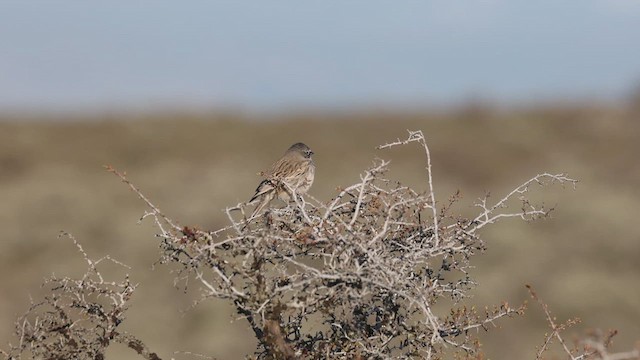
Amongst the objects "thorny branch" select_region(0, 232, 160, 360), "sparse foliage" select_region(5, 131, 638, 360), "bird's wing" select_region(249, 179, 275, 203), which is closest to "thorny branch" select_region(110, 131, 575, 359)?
"sparse foliage" select_region(5, 131, 638, 360)

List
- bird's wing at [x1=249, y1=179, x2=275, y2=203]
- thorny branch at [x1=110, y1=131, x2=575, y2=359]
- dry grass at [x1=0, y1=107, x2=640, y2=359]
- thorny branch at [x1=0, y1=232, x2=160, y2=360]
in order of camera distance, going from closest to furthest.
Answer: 1. thorny branch at [x1=110, y1=131, x2=575, y2=359]
2. thorny branch at [x1=0, y1=232, x2=160, y2=360]
3. bird's wing at [x1=249, y1=179, x2=275, y2=203]
4. dry grass at [x1=0, y1=107, x2=640, y2=359]

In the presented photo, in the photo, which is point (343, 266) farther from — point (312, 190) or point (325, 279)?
point (312, 190)

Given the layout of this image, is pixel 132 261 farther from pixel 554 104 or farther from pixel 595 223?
pixel 554 104

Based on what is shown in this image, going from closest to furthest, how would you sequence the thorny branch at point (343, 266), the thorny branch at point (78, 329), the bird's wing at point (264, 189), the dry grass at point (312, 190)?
the thorny branch at point (343, 266), the thorny branch at point (78, 329), the bird's wing at point (264, 189), the dry grass at point (312, 190)

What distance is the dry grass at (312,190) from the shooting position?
25578 mm

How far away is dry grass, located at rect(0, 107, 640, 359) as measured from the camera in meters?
25.6

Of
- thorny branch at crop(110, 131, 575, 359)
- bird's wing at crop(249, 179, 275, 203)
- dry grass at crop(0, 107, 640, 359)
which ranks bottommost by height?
thorny branch at crop(110, 131, 575, 359)

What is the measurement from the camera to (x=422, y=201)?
5477 mm

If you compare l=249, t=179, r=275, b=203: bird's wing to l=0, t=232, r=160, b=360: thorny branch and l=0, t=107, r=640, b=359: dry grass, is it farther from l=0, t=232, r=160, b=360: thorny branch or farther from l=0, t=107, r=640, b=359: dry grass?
l=0, t=107, r=640, b=359: dry grass

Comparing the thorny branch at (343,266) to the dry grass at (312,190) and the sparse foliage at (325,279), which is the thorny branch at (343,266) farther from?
the dry grass at (312,190)

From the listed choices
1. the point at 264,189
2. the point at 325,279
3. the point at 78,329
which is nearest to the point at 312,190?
the point at 264,189

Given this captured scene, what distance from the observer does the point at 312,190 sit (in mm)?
33250

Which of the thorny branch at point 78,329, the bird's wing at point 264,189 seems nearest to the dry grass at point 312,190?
the bird's wing at point 264,189

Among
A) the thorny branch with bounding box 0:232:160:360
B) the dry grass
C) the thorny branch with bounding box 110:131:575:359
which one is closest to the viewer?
the thorny branch with bounding box 110:131:575:359
